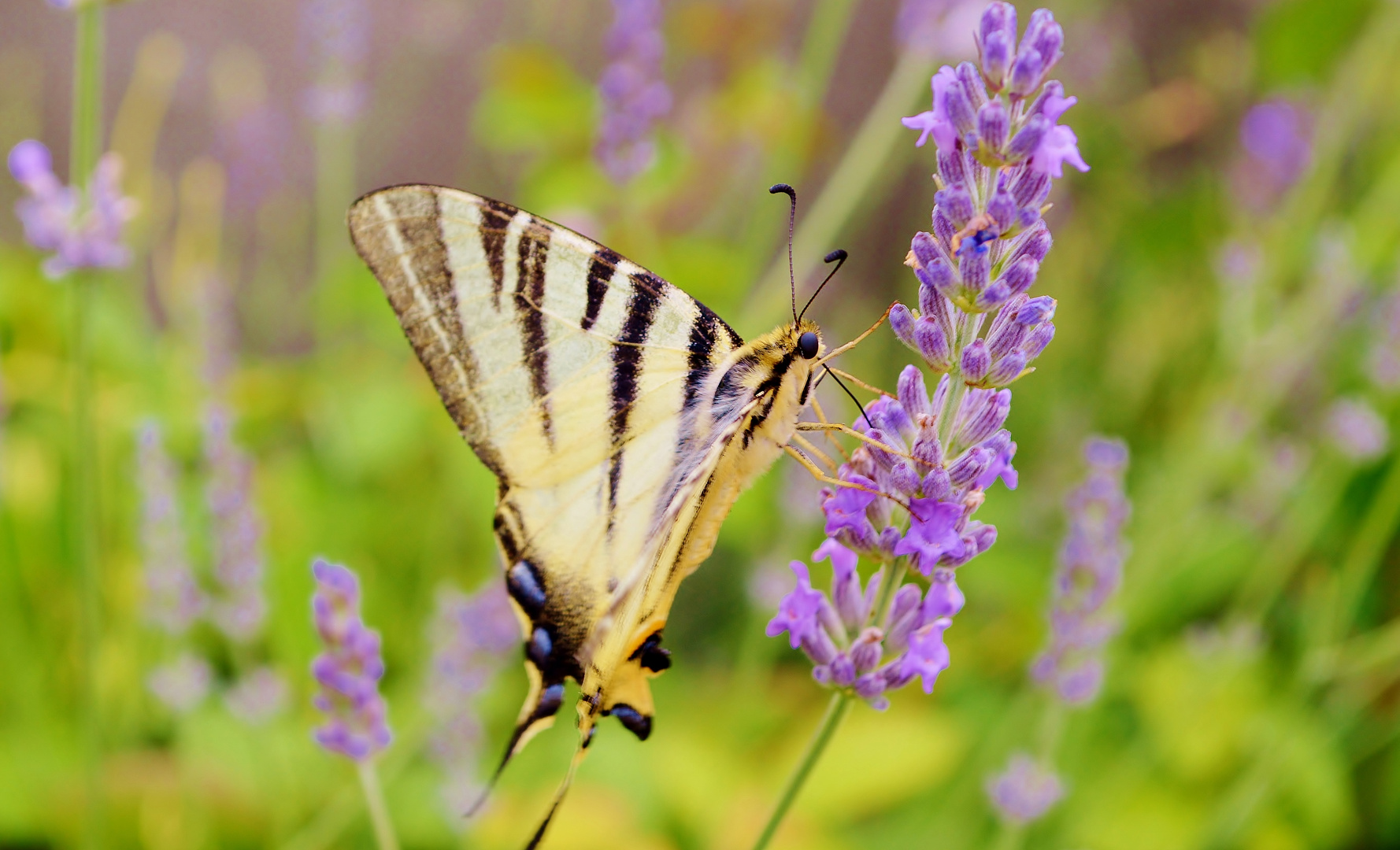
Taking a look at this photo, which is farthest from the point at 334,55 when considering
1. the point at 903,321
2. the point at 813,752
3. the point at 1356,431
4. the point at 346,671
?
the point at 1356,431

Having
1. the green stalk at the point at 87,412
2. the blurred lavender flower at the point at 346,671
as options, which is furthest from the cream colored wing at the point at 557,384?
the green stalk at the point at 87,412

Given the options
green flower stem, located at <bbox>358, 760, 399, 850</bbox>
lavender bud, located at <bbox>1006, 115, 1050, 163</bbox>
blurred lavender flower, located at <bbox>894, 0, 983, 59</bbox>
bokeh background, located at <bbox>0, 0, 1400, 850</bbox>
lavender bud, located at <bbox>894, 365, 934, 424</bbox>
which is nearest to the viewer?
lavender bud, located at <bbox>1006, 115, 1050, 163</bbox>

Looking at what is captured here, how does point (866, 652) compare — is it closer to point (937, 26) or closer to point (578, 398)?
point (578, 398)

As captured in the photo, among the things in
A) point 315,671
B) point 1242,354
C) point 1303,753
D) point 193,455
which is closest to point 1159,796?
point 1303,753

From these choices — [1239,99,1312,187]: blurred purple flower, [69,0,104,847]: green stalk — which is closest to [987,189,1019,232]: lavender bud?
[69,0,104,847]: green stalk

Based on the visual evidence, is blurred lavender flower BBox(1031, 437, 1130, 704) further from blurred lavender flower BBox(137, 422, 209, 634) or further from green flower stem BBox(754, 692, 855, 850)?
blurred lavender flower BBox(137, 422, 209, 634)

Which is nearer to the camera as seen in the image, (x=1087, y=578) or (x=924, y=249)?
(x=924, y=249)
